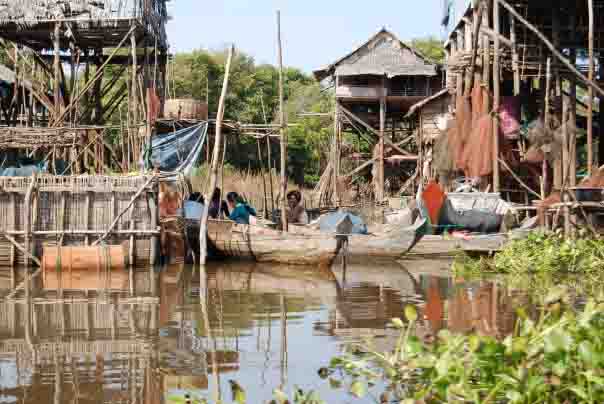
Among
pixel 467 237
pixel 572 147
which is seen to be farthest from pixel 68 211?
pixel 572 147

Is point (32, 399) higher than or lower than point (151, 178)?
lower

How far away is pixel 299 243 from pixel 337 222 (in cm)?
234

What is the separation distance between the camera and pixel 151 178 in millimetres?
15508

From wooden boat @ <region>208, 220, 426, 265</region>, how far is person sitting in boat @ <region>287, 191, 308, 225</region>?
1717mm

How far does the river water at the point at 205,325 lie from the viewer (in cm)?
655

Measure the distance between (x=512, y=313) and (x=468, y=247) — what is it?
599 centimetres

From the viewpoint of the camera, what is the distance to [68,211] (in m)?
15.6

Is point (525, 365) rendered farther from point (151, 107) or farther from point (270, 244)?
point (151, 107)

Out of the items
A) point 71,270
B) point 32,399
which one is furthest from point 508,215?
point 32,399

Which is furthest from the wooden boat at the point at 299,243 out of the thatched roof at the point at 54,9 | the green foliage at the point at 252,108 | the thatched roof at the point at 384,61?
the green foliage at the point at 252,108

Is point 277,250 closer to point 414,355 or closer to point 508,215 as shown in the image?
point 508,215

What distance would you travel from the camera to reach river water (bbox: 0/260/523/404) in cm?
655

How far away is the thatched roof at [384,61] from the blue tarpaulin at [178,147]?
11856 mm

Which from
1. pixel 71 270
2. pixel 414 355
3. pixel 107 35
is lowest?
pixel 71 270
